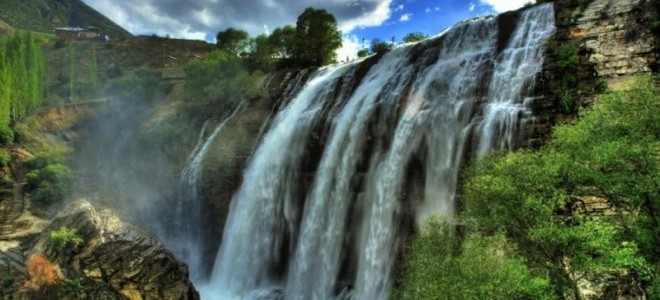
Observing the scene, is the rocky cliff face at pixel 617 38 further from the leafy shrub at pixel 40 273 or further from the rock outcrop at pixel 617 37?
the leafy shrub at pixel 40 273

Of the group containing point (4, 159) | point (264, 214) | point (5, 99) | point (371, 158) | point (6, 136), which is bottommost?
point (264, 214)

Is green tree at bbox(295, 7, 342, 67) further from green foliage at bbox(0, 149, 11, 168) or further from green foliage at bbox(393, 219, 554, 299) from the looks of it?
green foliage at bbox(393, 219, 554, 299)

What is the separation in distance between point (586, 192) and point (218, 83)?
44.7 metres

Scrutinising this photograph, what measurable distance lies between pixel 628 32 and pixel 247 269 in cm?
2975

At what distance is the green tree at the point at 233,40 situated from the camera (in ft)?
236

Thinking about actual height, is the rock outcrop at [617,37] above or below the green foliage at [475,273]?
above

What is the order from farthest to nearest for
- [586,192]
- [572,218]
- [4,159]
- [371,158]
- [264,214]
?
[4,159]
[264,214]
[371,158]
[586,192]
[572,218]

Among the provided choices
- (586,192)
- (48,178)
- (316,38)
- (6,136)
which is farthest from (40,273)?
(316,38)

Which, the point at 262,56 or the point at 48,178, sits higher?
the point at 262,56

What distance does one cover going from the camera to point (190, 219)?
45.4 meters

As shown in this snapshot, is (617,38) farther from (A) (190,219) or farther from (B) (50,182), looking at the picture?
(B) (50,182)

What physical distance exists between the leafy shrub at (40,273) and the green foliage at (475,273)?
22750 millimetres

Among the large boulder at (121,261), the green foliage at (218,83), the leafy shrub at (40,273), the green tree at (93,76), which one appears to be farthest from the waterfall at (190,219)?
the green tree at (93,76)

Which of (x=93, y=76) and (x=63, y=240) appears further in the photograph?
(x=93, y=76)
